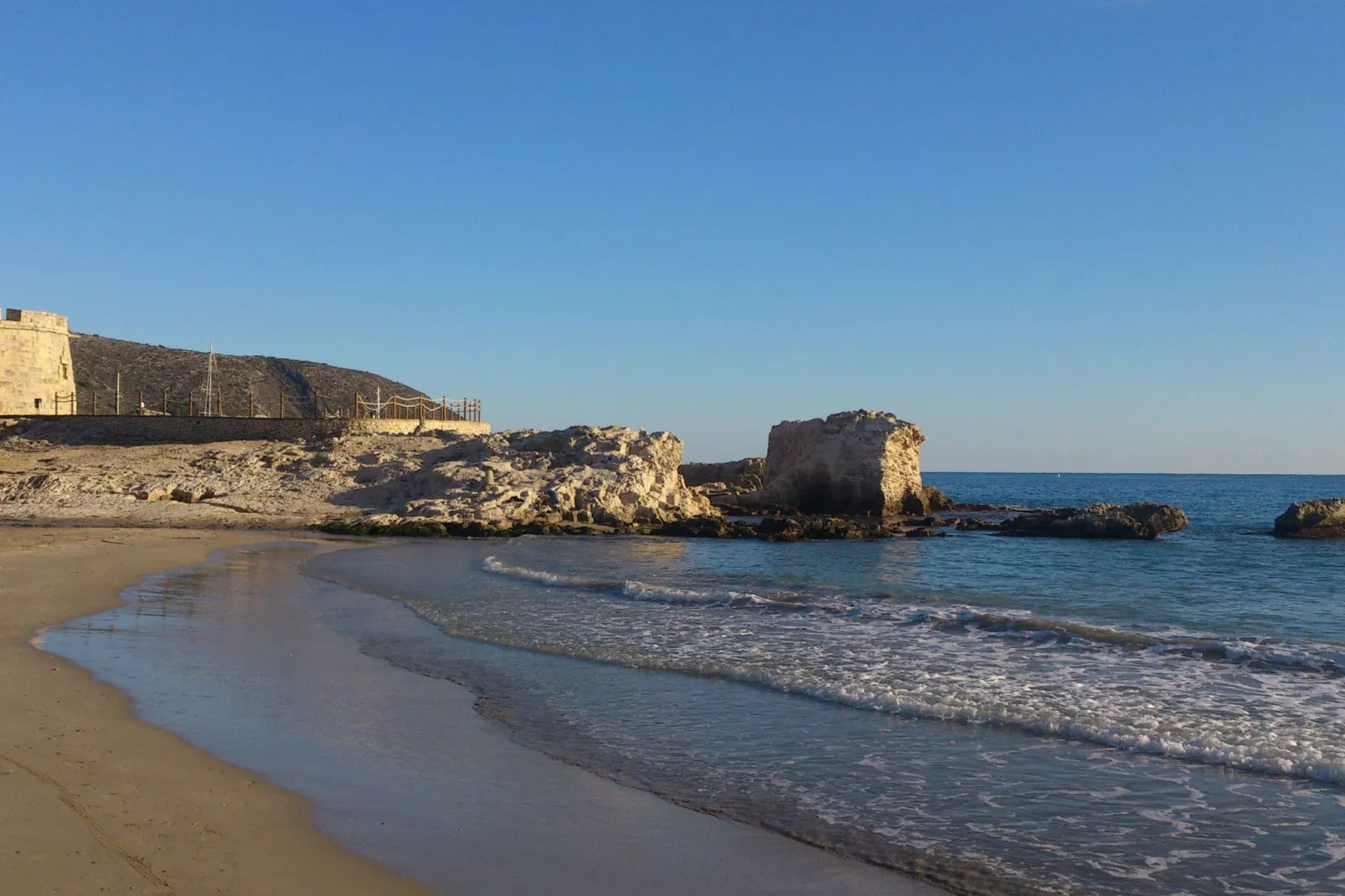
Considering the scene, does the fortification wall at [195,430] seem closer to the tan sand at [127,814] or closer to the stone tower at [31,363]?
the stone tower at [31,363]

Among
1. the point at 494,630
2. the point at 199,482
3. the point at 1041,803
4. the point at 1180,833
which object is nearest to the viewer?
the point at 1180,833

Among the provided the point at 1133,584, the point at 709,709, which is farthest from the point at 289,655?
the point at 1133,584

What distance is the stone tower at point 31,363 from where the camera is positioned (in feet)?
127

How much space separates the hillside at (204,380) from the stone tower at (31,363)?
1504 cm

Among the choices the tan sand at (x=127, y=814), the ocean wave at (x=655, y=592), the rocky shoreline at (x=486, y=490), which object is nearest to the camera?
the tan sand at (x=127, y=814)

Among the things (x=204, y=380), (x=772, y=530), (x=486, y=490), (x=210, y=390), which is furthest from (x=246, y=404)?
(x=772, y=530)

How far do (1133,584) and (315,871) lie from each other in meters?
17.5

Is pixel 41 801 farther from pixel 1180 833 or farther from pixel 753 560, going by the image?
pixel 753 560

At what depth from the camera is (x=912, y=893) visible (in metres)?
4.97

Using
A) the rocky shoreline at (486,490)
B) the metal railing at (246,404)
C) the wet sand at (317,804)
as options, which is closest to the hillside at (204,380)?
the metal railing at (246,404)

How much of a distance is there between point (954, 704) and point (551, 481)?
22309 millimetres

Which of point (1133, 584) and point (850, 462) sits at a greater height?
point (850, 462)

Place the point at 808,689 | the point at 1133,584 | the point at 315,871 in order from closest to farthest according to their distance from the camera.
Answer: the point at 315,871, the point at 808,689, the point at 1133,584

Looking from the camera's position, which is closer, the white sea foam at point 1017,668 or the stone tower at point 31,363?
the white sea foam at point 1017,668
